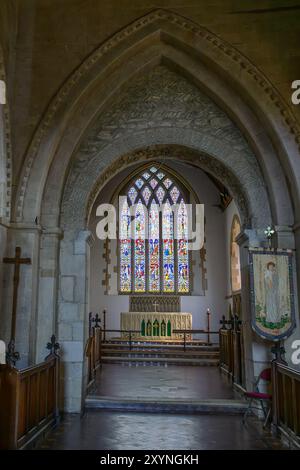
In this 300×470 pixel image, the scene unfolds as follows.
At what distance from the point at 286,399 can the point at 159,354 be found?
6.70 m

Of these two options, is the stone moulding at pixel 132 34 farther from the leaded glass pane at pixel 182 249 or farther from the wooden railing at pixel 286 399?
the leaded glass pane at pixel 182 249

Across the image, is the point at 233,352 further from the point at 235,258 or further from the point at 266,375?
the point at 235,258

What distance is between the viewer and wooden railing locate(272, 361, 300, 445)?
15.5ft

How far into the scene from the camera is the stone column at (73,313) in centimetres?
646

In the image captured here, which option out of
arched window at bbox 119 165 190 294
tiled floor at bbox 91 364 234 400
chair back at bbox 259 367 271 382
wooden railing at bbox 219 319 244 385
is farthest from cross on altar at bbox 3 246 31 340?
arched window at bbox 119 165 190 294

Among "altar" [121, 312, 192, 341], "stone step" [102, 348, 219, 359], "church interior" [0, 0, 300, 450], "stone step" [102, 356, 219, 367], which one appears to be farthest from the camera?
"altar" [121, 312, 192, 341]

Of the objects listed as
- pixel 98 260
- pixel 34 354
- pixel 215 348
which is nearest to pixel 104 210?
pixel 98 260

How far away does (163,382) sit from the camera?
8.23 metres

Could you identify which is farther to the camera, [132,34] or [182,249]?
[182,249]

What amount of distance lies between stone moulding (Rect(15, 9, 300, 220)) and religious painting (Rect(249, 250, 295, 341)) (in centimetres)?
180

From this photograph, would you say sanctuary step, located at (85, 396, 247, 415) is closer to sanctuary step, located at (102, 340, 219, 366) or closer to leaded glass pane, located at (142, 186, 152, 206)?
sanctuary step, located at (102, 340, 219, 366)

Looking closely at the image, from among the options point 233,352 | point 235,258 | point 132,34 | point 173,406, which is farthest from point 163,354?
point 132,34

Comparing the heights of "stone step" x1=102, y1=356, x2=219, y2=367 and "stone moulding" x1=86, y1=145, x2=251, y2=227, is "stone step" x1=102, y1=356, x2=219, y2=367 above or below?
below

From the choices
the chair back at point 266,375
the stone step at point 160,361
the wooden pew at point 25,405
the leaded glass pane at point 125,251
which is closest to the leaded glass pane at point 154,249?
the leaded glass pane at point 125,251
